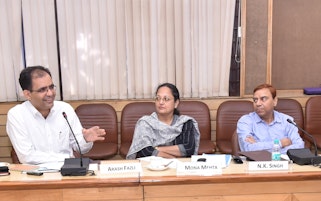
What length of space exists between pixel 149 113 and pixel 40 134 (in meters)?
1.50

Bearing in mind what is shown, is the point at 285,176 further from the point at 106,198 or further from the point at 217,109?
the point at 217,109

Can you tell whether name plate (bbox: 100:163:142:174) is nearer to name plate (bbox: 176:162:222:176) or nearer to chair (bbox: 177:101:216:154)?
name plate (bbox: 176:162:222:176)

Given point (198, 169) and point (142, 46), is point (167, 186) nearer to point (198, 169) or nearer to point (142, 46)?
point (198, 169)

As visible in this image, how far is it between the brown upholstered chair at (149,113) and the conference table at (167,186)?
194 centimetres

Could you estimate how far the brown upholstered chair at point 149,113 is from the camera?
419cm

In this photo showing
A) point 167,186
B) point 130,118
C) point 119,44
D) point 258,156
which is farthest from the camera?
point 119,44

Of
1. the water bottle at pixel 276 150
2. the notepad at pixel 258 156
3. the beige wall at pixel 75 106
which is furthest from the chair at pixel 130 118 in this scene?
the notepad at pixel 258 156

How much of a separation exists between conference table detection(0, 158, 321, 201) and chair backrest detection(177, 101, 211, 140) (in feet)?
6.48

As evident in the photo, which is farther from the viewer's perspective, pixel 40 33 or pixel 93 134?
pixel 40 33

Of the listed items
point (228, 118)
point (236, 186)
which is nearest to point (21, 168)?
point (236, 186)

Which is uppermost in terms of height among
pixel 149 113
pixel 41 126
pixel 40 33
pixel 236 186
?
pixel 40 33

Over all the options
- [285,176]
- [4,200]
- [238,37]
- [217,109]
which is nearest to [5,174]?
[4,200]

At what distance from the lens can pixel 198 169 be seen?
2.22m

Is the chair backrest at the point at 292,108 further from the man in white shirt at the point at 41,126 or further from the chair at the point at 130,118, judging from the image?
the man in white shirt at the point at 41,126
